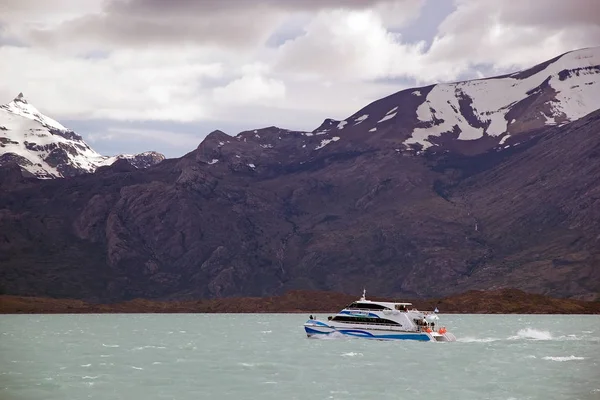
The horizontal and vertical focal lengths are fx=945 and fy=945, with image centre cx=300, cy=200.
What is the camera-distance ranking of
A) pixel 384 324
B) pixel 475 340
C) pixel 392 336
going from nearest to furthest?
1. pixel 392 336
2. pixel 384 324
3. pixel 475 340

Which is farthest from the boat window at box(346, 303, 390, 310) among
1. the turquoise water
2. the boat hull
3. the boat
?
the turquoise water

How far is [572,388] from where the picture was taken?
297 feet

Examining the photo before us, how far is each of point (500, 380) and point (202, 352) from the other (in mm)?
53416

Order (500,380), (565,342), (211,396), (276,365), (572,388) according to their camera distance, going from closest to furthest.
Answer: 1. (211,396)
2. (572,388)
3. (500,380)
4. (276,365)
5. (565,342)

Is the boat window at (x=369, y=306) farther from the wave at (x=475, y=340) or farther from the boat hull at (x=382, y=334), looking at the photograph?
the wave at (x=475, y=340)

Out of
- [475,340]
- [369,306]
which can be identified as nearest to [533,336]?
[475,340]

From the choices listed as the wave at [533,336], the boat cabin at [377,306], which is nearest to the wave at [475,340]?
the wave at [533,336]

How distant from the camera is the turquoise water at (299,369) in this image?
87750 millimetres

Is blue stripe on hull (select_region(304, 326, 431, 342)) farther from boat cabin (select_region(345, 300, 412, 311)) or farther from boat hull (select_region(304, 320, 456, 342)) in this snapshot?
boat cabin (select_region(345, 300, 412, 311))

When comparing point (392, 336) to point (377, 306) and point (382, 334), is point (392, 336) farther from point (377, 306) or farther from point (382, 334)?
point (377, 306)

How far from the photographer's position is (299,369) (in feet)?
361

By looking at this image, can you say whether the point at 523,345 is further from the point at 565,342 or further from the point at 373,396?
the point at 373,396

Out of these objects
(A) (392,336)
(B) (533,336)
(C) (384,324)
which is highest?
(C) (384,324)

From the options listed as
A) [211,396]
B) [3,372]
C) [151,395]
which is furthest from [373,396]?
[3,372]
